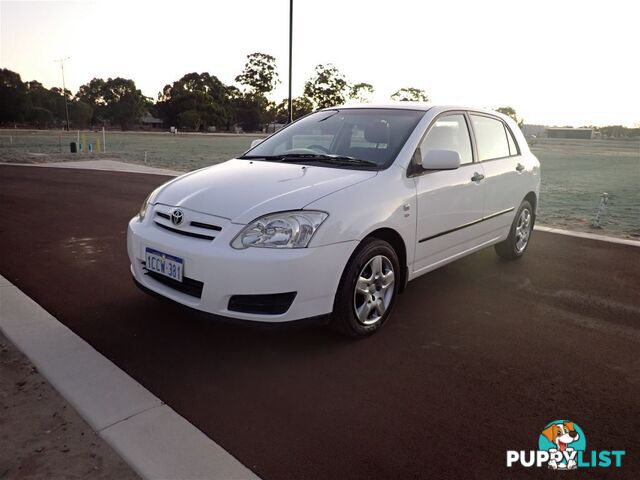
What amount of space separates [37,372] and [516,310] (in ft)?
11.7

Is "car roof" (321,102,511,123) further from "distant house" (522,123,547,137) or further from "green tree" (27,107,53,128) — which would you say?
"distant house" (522,123,547,137)

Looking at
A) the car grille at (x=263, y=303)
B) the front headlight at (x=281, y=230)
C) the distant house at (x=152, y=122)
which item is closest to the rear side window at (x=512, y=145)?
the front headlight at (x=281, y=230)

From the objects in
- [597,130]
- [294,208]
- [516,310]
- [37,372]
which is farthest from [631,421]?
[597,130]

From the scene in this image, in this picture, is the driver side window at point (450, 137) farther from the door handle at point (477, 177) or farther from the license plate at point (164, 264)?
the license plate at point (164, 264)

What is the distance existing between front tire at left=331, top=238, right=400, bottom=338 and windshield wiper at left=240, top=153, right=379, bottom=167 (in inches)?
27.6

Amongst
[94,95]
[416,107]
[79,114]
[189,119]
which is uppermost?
[94,95]

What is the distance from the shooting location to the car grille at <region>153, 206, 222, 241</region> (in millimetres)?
3076

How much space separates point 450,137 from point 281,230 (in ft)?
6.85

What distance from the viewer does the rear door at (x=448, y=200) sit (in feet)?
12.6

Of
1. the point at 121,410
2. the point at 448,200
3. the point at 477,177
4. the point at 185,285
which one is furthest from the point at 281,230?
Result: the point at 477,177

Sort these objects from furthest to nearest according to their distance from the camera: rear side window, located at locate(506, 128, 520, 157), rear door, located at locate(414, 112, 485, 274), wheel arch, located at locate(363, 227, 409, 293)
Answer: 1. rear side window, located at locate(506, 128, 520, 157)
2. rear door, located at locate(414, 112, 485, 274)
3. wheel arch, located at locate(363, 227, 409, 293)

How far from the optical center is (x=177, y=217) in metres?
3.23

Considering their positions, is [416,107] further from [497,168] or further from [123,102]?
[123,102]

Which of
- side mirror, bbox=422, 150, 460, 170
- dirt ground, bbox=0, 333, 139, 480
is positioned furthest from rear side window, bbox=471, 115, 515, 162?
dirt ground, bbox=0, 333, 139, 480
